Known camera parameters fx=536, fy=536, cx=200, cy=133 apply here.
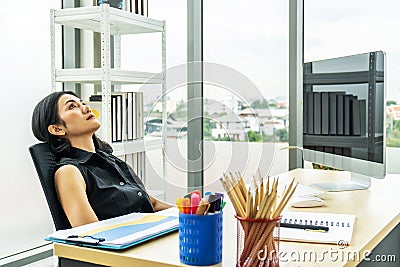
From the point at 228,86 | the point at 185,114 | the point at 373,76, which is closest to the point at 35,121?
the point at 185,114

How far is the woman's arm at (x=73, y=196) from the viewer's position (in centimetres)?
180

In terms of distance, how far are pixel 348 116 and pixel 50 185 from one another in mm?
1206

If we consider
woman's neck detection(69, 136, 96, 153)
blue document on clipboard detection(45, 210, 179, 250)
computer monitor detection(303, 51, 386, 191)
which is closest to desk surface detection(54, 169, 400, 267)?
blue document on clipboard detection(45, 210, 179, 250)

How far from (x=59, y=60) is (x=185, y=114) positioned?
7.71ft

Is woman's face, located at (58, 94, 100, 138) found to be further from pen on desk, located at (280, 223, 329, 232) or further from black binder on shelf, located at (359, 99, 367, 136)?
black binder on shelf, located at (359, 99, 367, 136)

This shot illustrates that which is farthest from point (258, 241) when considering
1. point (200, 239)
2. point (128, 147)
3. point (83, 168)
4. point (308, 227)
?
point (128, 147)

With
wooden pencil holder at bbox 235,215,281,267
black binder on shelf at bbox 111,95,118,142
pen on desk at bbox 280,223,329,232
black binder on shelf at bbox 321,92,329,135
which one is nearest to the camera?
wooden pencil holder at bbox 235,215,281,267

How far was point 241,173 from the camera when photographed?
50.3 inches

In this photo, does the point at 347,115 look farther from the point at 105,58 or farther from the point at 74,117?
the point at 105,58

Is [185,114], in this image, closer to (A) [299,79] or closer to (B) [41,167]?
(B) [41,167]

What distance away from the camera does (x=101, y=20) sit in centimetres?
301

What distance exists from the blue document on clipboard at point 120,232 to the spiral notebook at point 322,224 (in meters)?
Result: 0.34

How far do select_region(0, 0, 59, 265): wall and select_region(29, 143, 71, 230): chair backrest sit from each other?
121 centimetres

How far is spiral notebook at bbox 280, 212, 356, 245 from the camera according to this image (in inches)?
56.3
